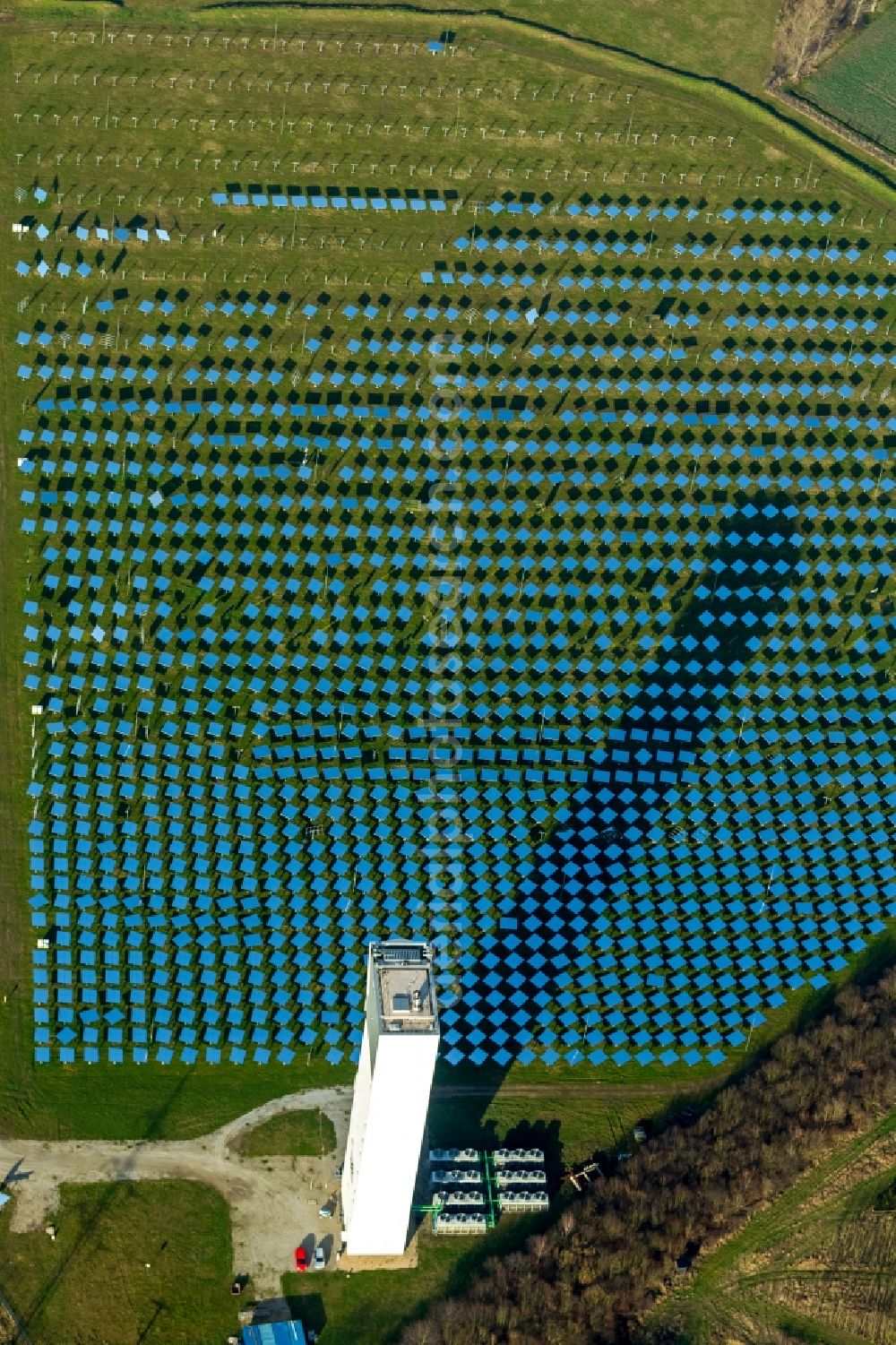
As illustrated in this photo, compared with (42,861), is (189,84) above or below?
above

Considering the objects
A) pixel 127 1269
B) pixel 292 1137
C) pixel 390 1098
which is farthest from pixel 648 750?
pixel 127 1269

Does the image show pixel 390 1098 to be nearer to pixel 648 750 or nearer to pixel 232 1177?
pixel 232 1177

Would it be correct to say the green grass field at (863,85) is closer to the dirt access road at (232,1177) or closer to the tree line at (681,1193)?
the tree line at (681,1193)

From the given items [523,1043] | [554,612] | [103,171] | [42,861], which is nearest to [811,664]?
[554,612]

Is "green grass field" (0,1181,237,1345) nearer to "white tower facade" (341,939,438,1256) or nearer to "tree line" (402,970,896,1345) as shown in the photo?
"white tower facade" (341,939,438,1256)

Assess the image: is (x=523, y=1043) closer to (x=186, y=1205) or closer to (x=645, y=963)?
(x=645, y=963)

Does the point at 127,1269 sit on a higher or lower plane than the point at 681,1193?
lower

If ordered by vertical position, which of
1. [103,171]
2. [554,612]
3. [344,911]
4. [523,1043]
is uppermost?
[103,171]
